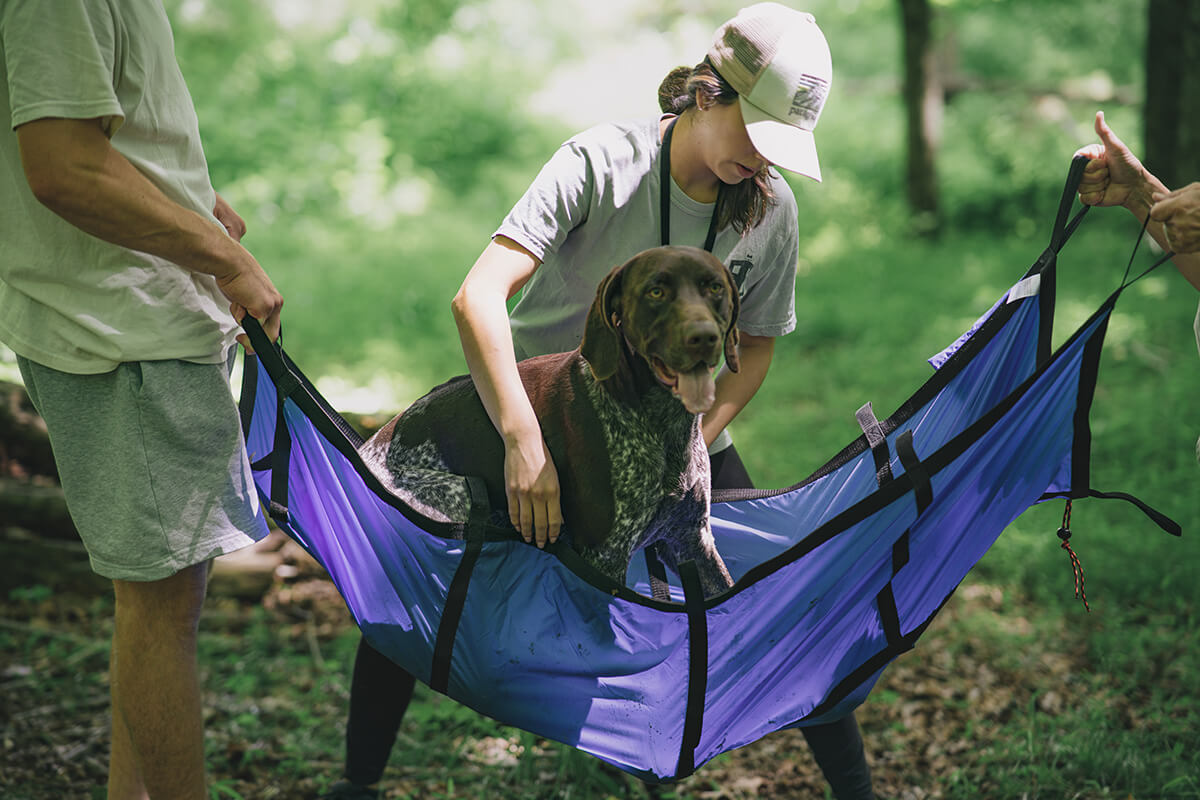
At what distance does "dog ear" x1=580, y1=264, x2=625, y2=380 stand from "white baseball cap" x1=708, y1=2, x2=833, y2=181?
40 centimetres

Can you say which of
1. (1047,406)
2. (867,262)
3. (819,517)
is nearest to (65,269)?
(819,517)

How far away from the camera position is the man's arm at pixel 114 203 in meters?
1.60

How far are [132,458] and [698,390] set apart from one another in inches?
42.3

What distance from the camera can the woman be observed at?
1.92 metres

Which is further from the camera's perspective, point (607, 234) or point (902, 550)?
point (607, 234)

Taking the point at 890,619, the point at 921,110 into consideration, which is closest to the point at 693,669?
the point at 890,619

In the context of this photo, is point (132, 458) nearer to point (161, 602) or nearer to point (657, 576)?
point (161, 602)

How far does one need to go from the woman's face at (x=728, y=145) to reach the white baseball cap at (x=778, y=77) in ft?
0.13

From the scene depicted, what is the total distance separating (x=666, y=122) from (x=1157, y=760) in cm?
216

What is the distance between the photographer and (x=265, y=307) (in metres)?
1.88

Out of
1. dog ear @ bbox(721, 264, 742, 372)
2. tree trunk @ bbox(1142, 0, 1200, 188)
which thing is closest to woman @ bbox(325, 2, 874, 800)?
dog ear @ bbox(721, 264, 742, 372)

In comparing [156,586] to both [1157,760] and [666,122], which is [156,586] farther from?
[1157,760]

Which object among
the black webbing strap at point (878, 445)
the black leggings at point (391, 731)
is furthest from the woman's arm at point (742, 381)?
the black webbing strap at point (878, 445)

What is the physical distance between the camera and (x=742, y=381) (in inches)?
95.0
